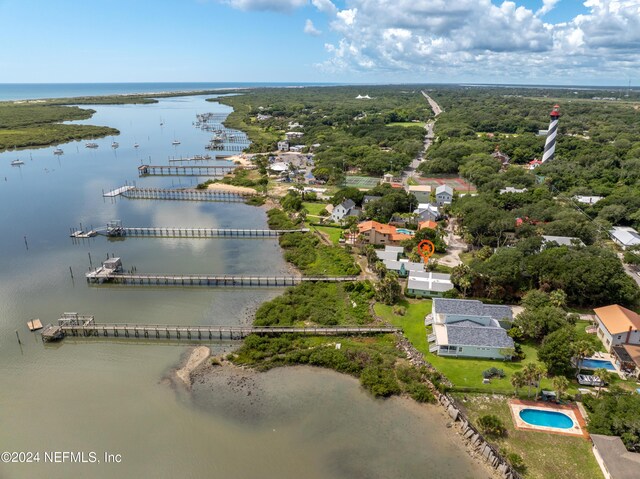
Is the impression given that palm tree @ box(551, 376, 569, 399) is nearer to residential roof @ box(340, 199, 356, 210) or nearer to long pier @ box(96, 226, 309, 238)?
long pier @ box(96, 226, 309, 238)

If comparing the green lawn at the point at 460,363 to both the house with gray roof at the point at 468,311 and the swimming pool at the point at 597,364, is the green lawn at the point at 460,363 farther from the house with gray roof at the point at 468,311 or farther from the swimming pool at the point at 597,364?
→ the swimming pool at the point at 597,364

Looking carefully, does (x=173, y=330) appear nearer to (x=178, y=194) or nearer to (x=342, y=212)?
(x=342, y=212)

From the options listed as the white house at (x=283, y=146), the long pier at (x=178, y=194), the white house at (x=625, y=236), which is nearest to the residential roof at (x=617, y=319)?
Answer: the white house at (x=625, y=236)

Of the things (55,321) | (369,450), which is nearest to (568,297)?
(369,450)

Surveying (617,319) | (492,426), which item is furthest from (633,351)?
(492,426)

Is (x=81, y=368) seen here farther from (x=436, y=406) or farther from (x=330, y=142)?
(x=330, y=142)

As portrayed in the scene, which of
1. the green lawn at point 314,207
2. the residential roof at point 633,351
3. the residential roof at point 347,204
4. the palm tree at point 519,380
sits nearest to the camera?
the palm tree at point 519,380
